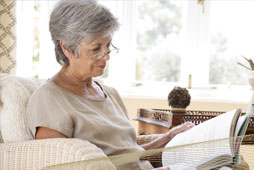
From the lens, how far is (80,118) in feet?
4.95

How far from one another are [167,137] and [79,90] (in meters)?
0.43

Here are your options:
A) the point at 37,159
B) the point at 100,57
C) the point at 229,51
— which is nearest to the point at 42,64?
the point at 229,51

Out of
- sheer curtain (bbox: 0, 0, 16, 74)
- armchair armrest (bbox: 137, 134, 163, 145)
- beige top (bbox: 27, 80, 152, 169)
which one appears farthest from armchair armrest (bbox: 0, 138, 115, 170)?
sheer curtain (bbox: 0, 0, 16, 74)

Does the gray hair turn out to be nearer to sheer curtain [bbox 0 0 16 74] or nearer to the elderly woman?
the elderly woman

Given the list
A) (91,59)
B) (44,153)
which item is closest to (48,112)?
(44,153)

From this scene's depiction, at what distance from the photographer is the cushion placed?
150 centimetres

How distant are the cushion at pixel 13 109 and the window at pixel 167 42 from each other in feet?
8.78

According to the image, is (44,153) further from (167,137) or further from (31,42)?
(31,42)

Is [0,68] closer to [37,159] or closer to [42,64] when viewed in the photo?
[42,64]

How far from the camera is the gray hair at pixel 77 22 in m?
1.56

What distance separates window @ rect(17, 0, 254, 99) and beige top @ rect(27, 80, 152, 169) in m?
2.61

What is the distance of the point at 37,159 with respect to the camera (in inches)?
52.4

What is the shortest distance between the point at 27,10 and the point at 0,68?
2.42 ft

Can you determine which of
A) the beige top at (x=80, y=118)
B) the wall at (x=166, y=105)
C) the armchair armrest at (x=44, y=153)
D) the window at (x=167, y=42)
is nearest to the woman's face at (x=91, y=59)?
the beige top at (x=80, y=118)
